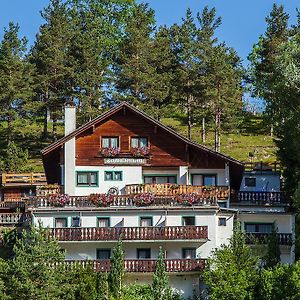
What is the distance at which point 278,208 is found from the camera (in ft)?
167

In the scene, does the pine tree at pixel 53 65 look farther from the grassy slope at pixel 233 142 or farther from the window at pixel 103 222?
the window at pixel 103 222

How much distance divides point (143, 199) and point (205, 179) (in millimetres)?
5986

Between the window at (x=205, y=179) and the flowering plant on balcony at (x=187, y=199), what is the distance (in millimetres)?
4424

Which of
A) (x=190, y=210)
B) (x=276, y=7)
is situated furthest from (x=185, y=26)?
(x=190, y=210)

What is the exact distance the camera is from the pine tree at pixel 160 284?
4231 cm

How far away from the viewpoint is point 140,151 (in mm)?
51688

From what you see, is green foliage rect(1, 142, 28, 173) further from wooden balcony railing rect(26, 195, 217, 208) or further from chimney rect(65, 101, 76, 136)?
wooden balcony railing rect(26, 195, 217, 208)

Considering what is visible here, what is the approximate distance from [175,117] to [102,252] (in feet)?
159

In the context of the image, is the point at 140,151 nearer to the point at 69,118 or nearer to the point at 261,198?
the point at 69,118

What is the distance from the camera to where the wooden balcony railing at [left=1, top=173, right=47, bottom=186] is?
204 ft

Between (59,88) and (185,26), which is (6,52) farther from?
(185,26)

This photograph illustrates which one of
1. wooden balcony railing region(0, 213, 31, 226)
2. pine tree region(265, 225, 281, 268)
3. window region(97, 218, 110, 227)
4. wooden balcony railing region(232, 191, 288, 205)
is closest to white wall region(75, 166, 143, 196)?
wooden balcony railing region(0, 213, 31, 226)

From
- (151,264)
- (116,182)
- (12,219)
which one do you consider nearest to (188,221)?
(151,264)

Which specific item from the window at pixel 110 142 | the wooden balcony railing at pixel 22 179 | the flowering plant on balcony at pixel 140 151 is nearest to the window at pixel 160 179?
the flowering plant on balcony at pixel 140 151
